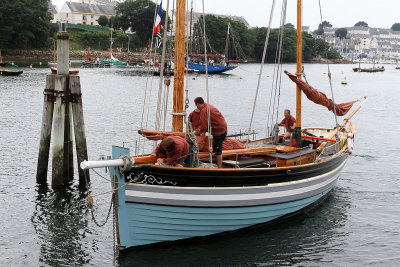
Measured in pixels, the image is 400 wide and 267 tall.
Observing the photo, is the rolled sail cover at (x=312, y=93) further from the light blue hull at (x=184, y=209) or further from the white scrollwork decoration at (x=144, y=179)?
the white scrollwork decoration at (x=144, y=179)

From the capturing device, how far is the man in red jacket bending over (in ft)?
46.7

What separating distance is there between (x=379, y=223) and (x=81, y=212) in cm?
1076

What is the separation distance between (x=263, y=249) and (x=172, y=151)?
14.2 ft

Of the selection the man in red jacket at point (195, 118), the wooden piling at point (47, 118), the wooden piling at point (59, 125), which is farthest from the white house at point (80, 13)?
the man in red jacket at point (195, 118)

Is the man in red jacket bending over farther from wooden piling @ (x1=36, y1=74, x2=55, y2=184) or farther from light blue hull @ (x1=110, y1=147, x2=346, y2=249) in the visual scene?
wooden piling @ (x1=36, y1=74, x2=55, y2=184)

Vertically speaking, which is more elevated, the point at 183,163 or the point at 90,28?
the point at 90,28

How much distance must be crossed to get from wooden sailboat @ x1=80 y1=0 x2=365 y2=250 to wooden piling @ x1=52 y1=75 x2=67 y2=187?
5.15 metres

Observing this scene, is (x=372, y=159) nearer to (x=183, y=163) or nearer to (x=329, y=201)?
(x=329, y=201)

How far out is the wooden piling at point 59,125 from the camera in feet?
58.5

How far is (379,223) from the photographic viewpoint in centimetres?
1775

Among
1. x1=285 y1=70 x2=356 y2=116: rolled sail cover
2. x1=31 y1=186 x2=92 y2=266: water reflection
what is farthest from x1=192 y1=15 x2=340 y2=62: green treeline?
x1=31 y1=186 x2=92 y2=266: water reflection

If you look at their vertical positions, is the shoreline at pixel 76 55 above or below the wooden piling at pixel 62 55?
above

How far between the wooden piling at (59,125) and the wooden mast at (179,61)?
5144 millimetres

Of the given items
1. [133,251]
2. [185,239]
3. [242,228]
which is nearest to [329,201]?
[242,228]
